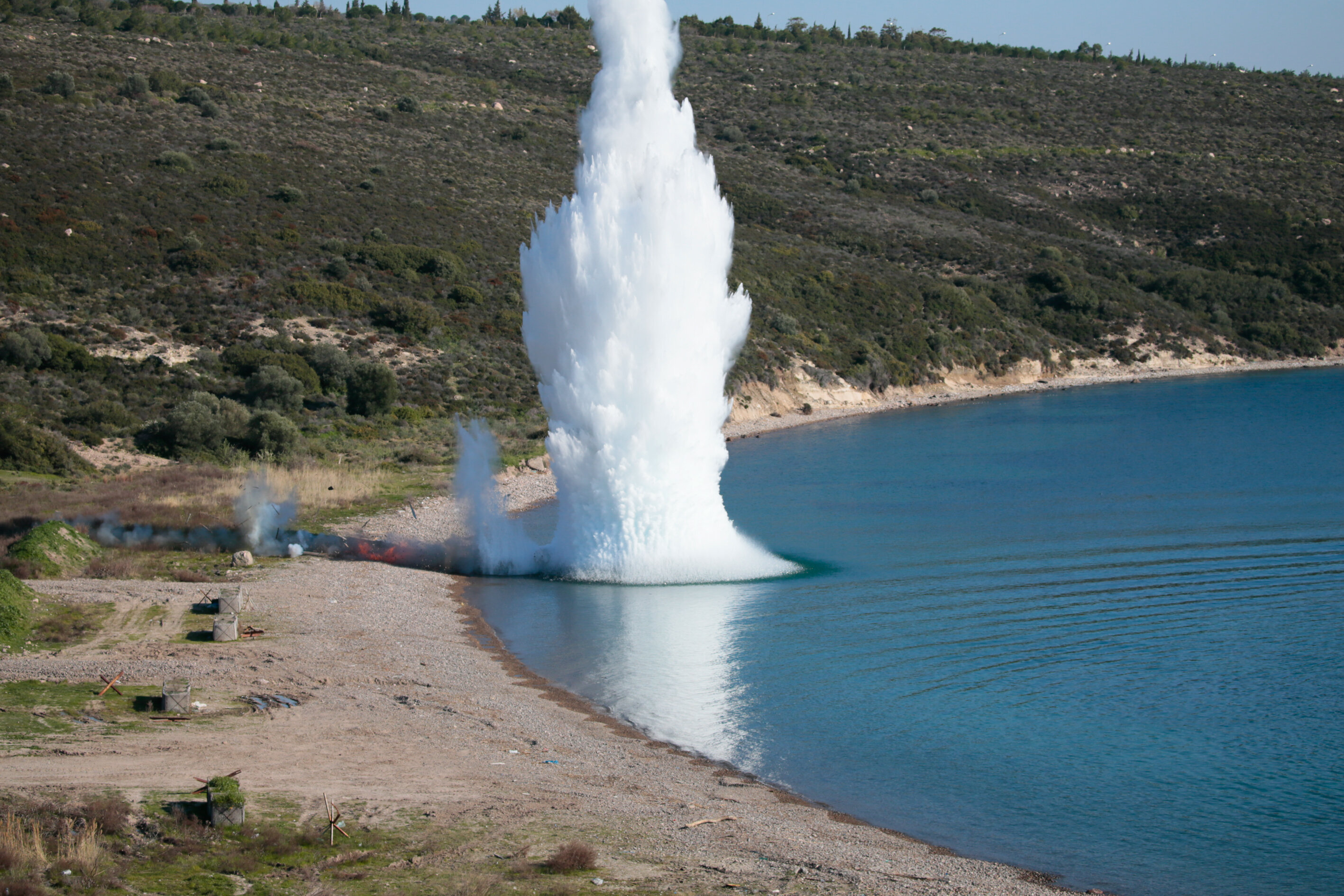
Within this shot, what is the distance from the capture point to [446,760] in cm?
1568

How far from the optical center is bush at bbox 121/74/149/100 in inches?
2916

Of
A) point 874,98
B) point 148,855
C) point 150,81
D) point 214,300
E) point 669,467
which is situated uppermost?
point 874,98

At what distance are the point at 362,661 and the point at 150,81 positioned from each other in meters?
68.0

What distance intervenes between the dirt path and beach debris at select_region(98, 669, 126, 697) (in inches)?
11.6

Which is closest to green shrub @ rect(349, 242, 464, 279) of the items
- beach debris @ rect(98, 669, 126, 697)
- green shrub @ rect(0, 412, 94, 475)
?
green shrub @ rect(0, 412, 94, 475)

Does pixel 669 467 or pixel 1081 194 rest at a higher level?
pixel 1081 194

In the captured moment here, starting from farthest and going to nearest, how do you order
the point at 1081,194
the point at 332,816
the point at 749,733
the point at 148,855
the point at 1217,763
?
the point at 1081,194 → the point at 749,733 → the point at 1217,763 → the point at 332,816 → the point at 148,855

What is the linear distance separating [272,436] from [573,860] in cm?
3221

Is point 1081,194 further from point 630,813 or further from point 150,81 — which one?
point 630,813

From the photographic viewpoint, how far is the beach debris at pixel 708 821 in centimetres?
1363

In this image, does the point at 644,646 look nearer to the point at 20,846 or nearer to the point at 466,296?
the point at 20,846

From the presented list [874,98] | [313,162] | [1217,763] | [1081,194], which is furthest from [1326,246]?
[1217,763]

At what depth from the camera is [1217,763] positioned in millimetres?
16234

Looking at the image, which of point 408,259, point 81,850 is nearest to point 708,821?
point 81,850
